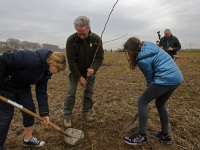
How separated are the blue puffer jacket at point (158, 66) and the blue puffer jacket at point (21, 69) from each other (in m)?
1.30

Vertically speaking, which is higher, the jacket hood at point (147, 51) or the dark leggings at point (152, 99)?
the jacket hood at point (147, 51)

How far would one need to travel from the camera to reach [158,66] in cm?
197

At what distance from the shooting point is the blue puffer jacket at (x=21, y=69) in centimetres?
179

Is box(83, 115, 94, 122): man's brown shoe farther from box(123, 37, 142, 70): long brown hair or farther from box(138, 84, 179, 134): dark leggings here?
box(123, 37, 142, 70): long brown hair

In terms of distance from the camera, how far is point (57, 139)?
8.34 ft

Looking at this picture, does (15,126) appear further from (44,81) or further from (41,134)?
(44,81)

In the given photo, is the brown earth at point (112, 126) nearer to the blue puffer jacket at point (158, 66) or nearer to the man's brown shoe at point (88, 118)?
the man's brown shoe at point (88, 118)

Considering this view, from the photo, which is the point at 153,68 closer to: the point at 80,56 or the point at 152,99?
the point at 152,99

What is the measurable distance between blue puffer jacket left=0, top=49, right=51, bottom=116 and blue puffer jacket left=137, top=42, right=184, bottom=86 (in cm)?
130

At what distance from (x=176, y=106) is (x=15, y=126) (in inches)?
150

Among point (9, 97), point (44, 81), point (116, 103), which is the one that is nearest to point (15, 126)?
point (9, 97)

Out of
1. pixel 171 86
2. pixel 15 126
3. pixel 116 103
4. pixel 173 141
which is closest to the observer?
pixel 171 86

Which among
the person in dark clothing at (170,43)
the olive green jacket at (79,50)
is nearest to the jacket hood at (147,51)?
the olive green jacket at (79,50)

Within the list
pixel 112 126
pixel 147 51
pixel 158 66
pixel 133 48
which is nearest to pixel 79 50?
pixel 133 48
